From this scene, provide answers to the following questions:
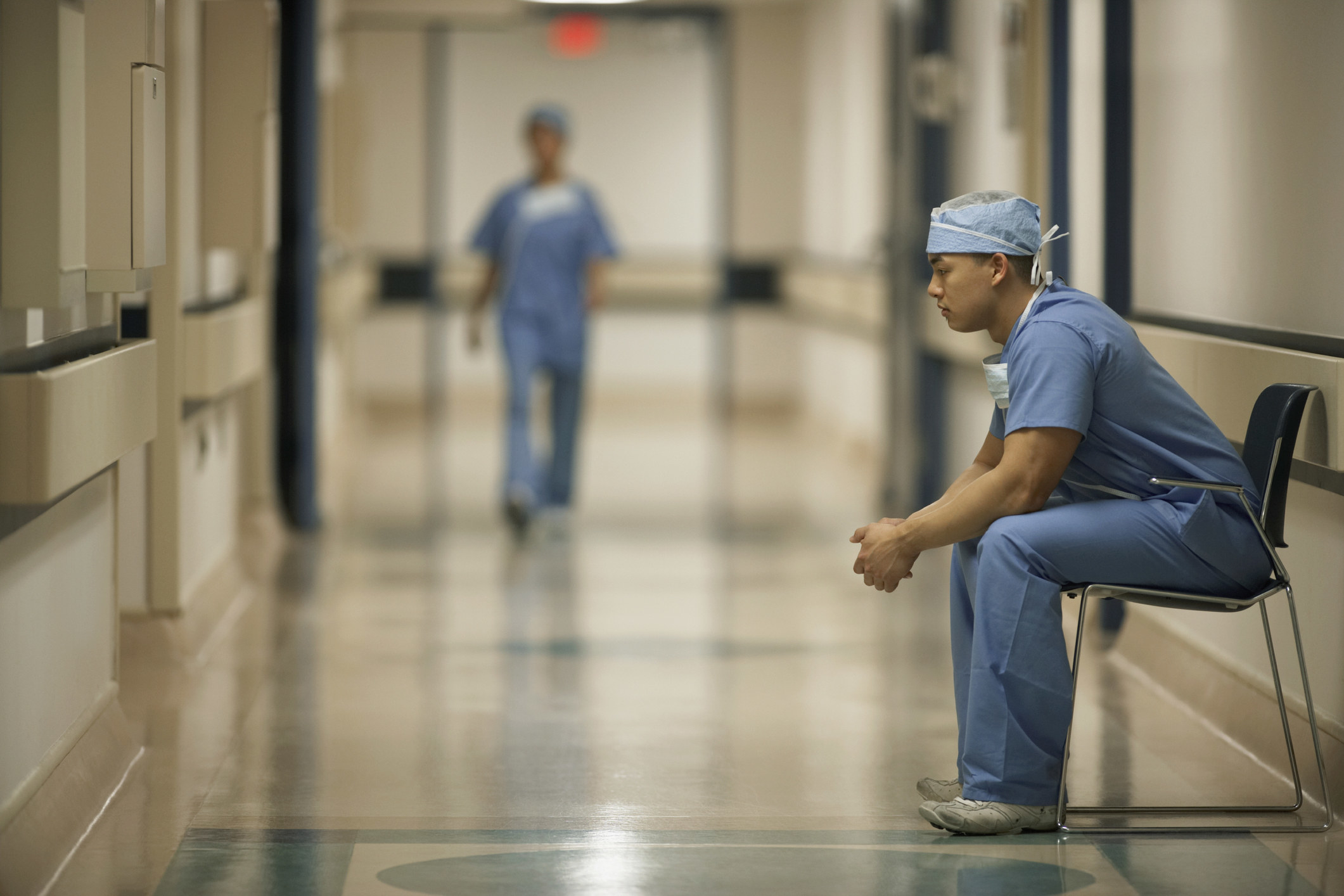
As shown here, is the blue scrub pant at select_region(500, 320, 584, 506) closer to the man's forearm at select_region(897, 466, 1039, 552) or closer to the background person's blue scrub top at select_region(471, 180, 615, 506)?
the background person's blue scrub top at select_region(471, 180, 615, 506)

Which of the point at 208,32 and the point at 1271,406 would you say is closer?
the point at 1271,406

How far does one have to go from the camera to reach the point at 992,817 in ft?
8.37

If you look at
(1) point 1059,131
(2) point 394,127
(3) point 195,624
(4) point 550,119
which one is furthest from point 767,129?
(3) point 195,624

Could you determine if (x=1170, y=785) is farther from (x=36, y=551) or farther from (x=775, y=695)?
(x=36, y=551)

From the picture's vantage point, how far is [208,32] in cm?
402

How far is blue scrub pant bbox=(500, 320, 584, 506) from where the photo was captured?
5.94m

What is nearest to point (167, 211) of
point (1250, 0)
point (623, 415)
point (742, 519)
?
point (1250, 0)

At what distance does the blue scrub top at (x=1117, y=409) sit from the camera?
250cm

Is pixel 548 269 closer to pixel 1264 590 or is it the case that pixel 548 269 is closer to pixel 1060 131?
pixel 1060 131

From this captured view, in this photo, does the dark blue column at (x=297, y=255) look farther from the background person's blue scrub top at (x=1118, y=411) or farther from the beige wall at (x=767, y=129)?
the beige wall at (x=767, y=129)

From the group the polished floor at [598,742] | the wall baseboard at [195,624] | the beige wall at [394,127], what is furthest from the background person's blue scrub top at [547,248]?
the beige wall at [394,127]

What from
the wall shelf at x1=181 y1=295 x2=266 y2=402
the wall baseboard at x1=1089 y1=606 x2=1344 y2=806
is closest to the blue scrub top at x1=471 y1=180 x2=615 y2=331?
the wall shelf at x1=181 y1=295 x2=266 y2=402

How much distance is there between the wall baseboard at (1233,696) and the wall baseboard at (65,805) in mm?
1994

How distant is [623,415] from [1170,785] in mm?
7666
